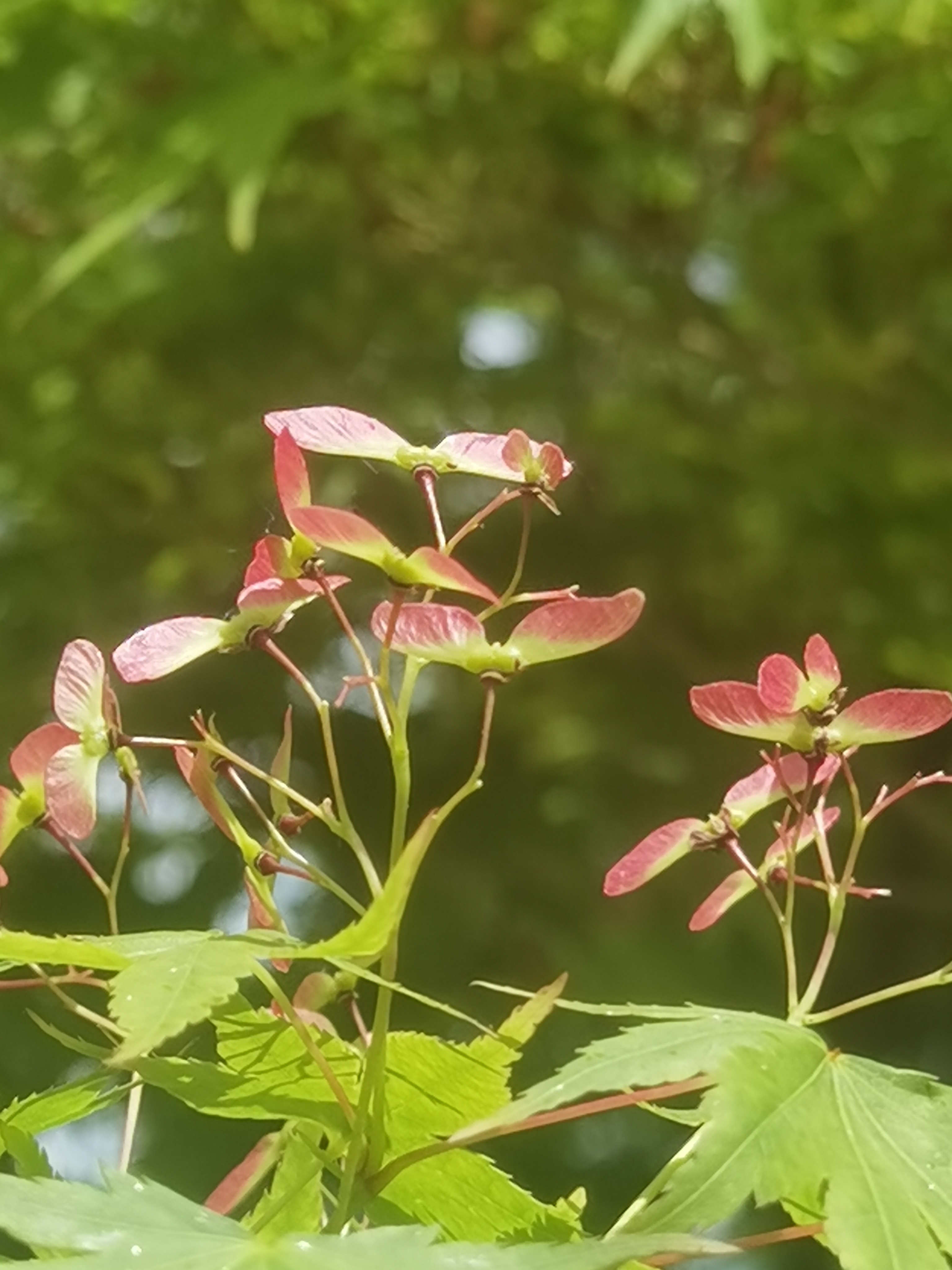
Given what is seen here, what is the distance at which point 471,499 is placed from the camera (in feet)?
2.83

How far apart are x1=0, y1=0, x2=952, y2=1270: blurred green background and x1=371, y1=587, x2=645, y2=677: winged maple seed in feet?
1.54

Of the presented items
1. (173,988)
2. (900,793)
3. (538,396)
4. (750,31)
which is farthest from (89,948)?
(538,396)

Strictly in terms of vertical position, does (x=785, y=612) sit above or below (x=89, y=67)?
below

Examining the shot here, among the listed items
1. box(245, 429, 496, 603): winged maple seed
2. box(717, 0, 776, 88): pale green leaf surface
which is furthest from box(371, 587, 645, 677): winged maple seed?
Answer: box(717, 0, 776, 88): pale green leaf surface

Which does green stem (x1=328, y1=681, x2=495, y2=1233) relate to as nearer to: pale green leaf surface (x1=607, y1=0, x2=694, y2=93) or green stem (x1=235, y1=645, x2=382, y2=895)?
green stem (x1=235, y1=645, x2=382, y2=895)

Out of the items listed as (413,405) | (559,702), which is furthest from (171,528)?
(559,702)

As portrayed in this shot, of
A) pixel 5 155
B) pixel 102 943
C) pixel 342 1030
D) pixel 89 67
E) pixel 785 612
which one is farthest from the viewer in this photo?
pixel 785 612

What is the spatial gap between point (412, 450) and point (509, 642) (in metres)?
0.04

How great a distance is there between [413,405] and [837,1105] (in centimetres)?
75

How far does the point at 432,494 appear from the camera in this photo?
0.77ft

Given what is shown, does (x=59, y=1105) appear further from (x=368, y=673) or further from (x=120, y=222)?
(x=120, y=222)

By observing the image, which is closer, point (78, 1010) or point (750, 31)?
point (78, 1010)

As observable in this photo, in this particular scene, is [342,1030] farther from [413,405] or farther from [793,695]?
[413,405]

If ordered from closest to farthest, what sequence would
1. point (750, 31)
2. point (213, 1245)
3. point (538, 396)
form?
point (213, 1245)
point (750, 31)
point (538, 396)
